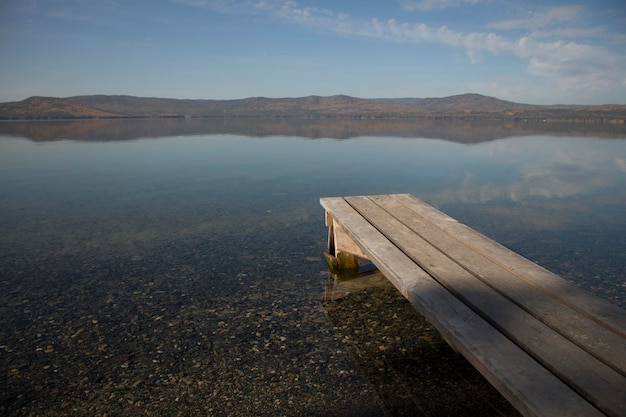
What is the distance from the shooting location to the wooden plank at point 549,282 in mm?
2609

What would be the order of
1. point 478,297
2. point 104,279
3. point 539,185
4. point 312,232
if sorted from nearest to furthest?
1. point 478,297
2. point 104,279
3. point 312,232
4. point 539,185

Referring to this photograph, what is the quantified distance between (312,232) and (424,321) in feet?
11.3

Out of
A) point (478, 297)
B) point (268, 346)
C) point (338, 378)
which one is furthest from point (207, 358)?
point (478, 297)

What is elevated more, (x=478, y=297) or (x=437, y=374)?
(x=478, y=297)

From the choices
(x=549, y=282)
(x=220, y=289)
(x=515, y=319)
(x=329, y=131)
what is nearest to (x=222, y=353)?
(x=220, y=289)

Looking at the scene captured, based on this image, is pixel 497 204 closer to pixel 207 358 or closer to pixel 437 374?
pixel 437 374

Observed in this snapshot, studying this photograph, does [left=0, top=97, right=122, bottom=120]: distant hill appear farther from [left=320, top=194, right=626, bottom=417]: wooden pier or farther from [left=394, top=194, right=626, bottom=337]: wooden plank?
[left=320, top=194, right=626, bottom=417]: wooden pier

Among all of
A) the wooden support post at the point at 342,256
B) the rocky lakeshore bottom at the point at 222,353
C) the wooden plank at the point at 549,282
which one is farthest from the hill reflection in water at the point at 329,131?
the rocky lakeshore bottom at the point at 222,353

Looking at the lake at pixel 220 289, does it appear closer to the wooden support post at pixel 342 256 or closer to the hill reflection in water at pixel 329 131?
the wooden support post at pixel 342 256

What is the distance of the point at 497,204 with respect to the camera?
32.3 feet

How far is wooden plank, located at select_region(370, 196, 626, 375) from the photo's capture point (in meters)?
2.31

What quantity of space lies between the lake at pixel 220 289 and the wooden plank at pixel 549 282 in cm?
90

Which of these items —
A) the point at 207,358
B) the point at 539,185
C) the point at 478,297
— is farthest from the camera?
the point at 539,185

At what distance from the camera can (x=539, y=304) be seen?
111 inches
